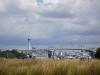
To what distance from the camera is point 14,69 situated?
2034 centimetres

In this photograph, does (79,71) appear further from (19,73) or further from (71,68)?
(19,73)

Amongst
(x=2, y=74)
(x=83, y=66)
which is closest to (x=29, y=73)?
(x=2, y=74)

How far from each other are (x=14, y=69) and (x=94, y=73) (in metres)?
4.87

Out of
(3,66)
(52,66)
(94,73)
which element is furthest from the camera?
(3,66)

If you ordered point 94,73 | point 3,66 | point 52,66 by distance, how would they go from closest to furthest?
point 94,73
point 52,66
point 3,66

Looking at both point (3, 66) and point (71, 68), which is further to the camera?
point (3, 66)

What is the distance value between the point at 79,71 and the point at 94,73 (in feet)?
2.83

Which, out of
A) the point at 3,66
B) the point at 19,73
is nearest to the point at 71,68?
the point at 19,73

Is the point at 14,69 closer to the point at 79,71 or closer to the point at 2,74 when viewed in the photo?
the point at 2,74

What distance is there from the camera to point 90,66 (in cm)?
1955

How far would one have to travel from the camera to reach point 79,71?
62.5 ft

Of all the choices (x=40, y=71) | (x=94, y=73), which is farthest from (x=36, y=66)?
(x=94, y=73)

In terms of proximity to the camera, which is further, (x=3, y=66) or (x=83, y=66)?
(x=3, y=66)

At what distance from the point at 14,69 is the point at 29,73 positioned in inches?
61.1
